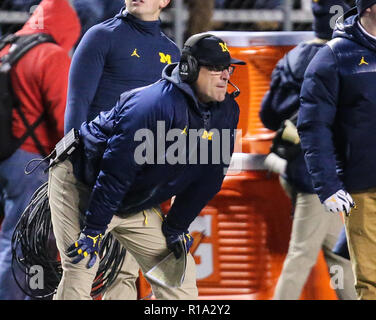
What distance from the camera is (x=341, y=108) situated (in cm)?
437

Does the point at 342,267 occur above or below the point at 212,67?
below

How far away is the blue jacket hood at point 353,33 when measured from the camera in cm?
433

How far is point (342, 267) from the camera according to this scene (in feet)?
16.6

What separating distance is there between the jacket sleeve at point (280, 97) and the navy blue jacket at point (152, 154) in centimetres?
86

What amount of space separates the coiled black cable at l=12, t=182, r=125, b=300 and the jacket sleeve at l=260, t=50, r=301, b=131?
1.00 m

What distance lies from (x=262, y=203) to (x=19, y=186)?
3.93ft

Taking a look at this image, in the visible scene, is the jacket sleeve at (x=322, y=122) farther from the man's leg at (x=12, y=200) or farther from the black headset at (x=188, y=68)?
the man's leg at (x=12, y=200)

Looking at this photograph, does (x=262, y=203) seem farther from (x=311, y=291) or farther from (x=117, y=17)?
(x=117, y=17)

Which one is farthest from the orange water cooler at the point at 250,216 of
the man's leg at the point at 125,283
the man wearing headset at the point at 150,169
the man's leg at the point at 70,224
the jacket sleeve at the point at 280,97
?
the man's leg at the point at 70,224

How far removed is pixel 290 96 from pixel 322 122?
0.69 metres

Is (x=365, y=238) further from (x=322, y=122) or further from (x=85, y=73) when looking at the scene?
(x=85, y=73)

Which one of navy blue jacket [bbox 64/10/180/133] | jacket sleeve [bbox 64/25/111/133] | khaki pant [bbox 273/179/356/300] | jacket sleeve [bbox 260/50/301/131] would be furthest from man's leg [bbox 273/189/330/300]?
jacket sleeve [bbox 64/25/111/133]

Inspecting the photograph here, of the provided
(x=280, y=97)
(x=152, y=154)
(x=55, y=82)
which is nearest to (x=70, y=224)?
(x=152, y=154)
